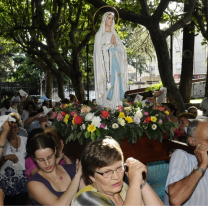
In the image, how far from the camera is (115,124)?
394 centimetres

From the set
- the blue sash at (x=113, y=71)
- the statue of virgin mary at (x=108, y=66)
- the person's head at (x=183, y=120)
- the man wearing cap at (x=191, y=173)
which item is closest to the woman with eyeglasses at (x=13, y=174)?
the statue of virgin mary at (x=108, y=66)

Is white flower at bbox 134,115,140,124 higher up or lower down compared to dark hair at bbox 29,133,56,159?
higher up

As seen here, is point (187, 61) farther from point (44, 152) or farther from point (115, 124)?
point (44, 152)

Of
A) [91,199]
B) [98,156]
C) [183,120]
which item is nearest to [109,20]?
[183,120]

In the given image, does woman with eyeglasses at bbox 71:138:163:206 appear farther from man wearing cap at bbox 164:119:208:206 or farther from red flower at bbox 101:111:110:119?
red flower at bbox 101:111:110:119

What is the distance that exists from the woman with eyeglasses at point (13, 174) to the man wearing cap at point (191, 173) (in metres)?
2.22

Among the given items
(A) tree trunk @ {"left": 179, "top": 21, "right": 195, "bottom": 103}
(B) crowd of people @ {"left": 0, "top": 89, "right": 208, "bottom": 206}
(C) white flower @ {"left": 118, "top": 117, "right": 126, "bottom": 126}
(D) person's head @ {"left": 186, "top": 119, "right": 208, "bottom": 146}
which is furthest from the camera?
(A) tree trunk @ {"left": 179, "top": 21, "right": 195, "bottom": 103}

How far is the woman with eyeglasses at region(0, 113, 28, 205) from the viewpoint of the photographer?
430 cm

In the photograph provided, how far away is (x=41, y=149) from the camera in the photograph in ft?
9.86

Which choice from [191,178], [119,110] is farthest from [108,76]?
[191,178]

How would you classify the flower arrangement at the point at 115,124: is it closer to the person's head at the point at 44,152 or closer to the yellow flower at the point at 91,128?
the yellow flower at the point at 91,128

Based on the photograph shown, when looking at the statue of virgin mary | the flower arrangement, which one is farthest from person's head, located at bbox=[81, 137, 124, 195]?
the statue of virgin mary

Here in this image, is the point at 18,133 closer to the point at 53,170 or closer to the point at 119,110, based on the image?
the point at 119,110

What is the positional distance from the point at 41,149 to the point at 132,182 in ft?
4.16
